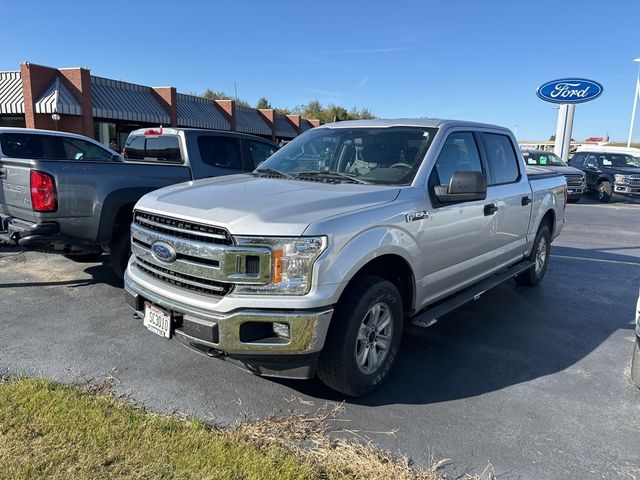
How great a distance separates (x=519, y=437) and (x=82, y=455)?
2593mm

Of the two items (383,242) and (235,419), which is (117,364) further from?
(383,242)

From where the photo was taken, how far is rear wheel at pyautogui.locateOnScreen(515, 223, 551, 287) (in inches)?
Result: 251

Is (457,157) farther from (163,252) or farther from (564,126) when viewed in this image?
(564,126)

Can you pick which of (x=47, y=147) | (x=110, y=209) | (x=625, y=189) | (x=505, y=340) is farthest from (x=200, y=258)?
(x=625, y=189)

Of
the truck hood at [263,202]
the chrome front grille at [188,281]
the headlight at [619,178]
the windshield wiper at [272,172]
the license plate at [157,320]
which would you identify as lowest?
the license plate at [157,320]

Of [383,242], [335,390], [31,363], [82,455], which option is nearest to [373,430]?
[335,390]

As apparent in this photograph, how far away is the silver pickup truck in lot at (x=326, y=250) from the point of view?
295 cm

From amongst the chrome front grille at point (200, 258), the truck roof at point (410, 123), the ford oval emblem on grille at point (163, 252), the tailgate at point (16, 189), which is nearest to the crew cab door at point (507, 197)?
the truck roof at point (410, 123)

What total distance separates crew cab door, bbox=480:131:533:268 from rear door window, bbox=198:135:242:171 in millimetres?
3749

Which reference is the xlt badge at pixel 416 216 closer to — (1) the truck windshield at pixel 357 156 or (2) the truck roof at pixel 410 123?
(1) the truck windshield at pixel 357 156

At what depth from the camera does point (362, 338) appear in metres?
3.38

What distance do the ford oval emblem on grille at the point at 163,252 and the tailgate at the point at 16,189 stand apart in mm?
2312

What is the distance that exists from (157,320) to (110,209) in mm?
2413

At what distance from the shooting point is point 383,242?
336 cm
